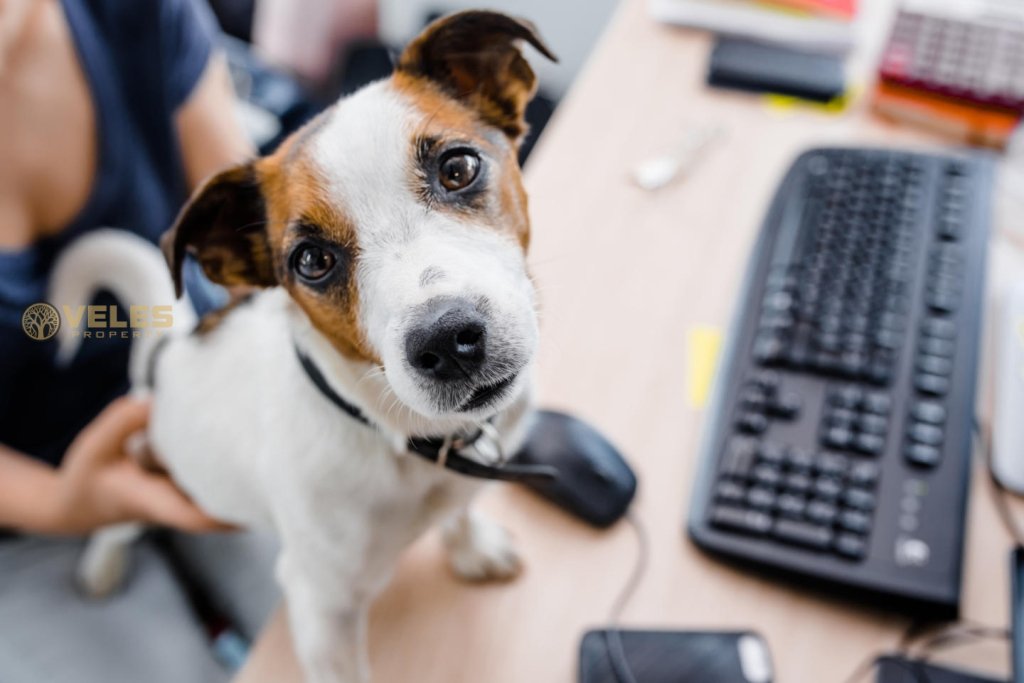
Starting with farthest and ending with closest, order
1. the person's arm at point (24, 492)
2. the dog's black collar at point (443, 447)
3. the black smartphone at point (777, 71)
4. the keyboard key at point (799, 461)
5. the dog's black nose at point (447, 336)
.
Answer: the black smartphone at point (777, 71)
the person's arm at point (24, 492)
the keyboard key at point (799, 461)
the dog's black collar at point (443, 447)
the dog's black nose at point (447, 336)

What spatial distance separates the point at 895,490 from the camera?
0.78 m

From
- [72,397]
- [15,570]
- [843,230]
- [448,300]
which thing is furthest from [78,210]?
[843,230]

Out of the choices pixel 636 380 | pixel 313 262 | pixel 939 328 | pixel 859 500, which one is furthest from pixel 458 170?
pixel 939 328

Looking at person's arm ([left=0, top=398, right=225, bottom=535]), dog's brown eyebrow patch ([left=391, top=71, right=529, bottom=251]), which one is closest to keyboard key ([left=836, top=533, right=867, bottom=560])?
dog's brown eyebrow patch ([left=391, top=71, right=529, bottom=251])

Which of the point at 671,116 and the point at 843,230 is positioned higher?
the point at 671,116

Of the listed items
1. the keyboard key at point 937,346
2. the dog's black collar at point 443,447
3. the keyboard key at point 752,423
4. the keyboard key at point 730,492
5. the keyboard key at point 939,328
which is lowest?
the dog's black collar at point 443,447

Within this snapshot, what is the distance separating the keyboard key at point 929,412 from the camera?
82cm

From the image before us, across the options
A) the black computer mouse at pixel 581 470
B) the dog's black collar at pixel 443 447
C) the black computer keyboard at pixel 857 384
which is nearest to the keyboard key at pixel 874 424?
the black computer keyboard at pixel 857 384

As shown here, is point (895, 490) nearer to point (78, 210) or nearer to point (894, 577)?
point (894, 577)

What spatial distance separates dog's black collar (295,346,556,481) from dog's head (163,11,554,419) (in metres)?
0.05

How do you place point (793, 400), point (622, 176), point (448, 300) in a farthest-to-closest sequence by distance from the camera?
point (622, 176), point (793, 400), point (448, 300)

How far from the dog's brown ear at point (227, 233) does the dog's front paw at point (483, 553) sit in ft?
1.04

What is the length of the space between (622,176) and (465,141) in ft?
1.80

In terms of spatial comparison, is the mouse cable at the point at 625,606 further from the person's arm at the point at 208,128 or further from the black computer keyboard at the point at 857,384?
the person's arm at the point at 208,128
